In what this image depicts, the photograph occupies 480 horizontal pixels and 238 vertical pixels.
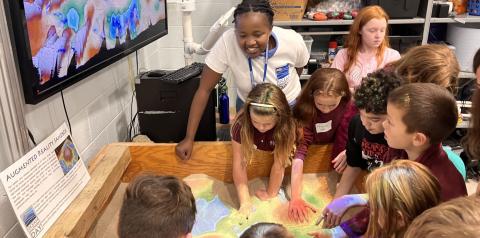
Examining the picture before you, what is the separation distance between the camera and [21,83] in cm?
127

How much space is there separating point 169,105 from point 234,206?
63 cm

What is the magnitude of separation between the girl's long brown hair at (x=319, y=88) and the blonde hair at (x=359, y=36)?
0.61 m

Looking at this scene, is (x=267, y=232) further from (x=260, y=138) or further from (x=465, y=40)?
(x=465, y=40)

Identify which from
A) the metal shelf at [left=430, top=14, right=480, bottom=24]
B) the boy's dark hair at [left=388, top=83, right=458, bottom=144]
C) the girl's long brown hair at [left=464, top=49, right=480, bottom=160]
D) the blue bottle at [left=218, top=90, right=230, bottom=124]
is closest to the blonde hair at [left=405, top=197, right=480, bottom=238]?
the boy's dark hair at [left=388, top=83, right=458, bottom=144]

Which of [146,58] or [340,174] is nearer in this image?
[340,174]

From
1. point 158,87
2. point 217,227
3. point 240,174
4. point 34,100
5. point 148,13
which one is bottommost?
point 217,227

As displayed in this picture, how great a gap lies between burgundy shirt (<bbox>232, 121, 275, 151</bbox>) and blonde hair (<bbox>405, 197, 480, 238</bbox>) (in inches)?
38.0

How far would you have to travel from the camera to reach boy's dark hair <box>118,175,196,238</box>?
92cm

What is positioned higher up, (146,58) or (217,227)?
(146,58)

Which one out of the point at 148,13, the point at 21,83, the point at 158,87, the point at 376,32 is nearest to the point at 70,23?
the point at 21,83

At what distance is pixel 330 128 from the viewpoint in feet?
5.98

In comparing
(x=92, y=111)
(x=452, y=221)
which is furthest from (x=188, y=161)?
(x=452, y=221)

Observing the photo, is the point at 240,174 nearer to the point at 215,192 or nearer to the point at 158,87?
the point at 215,192

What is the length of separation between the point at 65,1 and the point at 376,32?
1.59 metres
